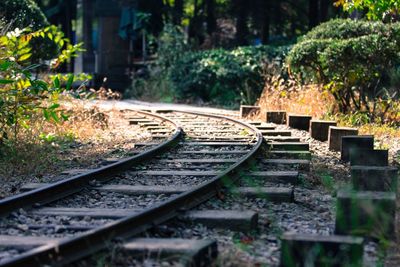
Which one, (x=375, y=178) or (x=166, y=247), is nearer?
(x=166, y=247)

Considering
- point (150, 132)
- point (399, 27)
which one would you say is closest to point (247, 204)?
point (150, 132)

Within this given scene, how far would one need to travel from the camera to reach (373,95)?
15023 millimetres

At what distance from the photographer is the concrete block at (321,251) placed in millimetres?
4668

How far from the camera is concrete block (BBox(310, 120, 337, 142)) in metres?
11.9

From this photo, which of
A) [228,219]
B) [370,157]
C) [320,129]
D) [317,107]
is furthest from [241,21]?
[228,219]

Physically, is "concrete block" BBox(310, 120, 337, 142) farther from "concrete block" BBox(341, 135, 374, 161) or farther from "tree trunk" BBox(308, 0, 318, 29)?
"tree trunk" BBox(308, 0, 318, 29)

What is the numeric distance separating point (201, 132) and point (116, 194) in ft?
18.4

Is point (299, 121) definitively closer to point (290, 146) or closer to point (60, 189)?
point (290, 146)

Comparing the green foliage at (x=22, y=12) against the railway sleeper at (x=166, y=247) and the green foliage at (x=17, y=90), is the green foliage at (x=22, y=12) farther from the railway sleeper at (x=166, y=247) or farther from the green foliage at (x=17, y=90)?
the railway sleeper at (x=166, y=247)

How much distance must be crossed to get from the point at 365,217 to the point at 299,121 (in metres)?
7.77

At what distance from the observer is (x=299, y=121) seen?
13.2 meters

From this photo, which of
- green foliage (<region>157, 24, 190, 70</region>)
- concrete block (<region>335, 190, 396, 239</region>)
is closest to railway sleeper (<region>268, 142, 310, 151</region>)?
concrete block (<region>335, 190, 396, 239</region>)

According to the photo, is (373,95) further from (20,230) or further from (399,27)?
(20,230)

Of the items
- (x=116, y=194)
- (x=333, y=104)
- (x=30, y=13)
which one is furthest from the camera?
(x=30, y=13)
